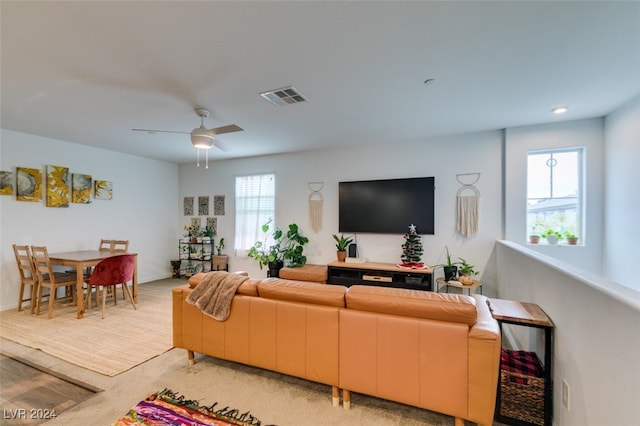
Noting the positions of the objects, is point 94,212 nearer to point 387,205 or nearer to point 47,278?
point 47,278

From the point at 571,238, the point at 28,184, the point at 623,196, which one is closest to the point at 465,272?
the point at 571,238

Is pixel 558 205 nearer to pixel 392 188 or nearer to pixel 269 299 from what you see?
pixel 392 188

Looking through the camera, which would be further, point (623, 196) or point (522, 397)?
point (623, 196)

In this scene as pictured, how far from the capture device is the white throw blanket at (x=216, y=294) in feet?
7.26

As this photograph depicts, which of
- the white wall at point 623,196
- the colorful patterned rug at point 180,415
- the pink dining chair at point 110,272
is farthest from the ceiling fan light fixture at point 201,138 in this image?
the white wall at point 623,196

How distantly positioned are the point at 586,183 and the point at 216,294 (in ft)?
15.5

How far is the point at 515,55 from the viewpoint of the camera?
82.9 inches

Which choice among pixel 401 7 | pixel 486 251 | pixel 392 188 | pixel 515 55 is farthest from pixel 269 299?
pixel 486 251

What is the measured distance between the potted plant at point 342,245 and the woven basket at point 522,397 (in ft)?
9.91

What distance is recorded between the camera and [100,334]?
3111mm

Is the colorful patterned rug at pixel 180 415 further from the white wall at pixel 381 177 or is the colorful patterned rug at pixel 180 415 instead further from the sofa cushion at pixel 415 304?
the white wall at pixel 381 177

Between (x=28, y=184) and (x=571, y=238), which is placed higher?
(x=28, y=184)

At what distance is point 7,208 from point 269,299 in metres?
4.65

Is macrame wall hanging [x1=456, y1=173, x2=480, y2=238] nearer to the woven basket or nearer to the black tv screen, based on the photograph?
the black tv screen
